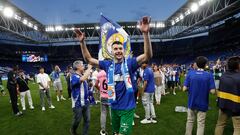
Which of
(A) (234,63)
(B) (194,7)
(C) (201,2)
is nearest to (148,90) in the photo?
(A) (234,63)

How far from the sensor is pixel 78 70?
6.00 metres

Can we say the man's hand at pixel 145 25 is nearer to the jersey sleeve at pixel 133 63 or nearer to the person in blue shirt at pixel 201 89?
the jersey sleeve at pixel 133 63

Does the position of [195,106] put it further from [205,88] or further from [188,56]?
[188,56]

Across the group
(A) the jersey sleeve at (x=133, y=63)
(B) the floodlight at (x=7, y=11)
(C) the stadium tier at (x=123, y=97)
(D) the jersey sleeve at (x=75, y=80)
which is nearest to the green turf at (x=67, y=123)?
(C) the stadium tier at (x=123, y=97)

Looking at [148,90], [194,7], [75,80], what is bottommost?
[148,90]

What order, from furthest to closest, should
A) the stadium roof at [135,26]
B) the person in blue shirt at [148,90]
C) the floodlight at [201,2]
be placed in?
1. the stadium roof at [135,26]
2. the floodlight at [201,2]
3. the person in blue shirt at [148,90]

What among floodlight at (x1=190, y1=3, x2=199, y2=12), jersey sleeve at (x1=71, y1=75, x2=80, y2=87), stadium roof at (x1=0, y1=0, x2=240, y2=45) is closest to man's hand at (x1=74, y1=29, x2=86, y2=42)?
jersey sleeve at (x1=71, y1=75, x2=80, y2=87)

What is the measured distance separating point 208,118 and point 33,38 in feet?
140

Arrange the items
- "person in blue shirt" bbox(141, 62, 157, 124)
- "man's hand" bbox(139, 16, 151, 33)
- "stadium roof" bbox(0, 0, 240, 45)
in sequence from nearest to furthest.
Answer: "man's hand" bbox(139, 16, 151, 33) < "person in blue shirt" bbox(141, 62, 157, 124) < "stadium roof" bbox(0, 0, 240, 45)

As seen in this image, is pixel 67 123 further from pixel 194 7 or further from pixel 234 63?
pixel 194 7

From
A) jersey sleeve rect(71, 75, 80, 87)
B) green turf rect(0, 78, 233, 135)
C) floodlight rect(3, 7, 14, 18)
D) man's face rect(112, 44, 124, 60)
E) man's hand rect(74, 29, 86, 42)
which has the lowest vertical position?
green turf rect(0, 78, 233, 135)

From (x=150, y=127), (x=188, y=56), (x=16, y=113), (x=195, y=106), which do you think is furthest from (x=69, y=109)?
(x=188, y=56)

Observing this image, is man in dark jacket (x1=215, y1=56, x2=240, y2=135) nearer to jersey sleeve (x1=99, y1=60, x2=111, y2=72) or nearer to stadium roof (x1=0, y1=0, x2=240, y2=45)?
jersey sleeve (x1=99, y1=60, x2=111, y2=72)

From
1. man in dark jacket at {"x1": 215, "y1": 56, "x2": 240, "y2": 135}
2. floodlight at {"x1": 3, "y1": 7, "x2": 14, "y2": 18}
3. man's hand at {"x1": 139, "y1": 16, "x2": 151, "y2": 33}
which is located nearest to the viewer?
man's hand at {"x1": 139, "y1": 16, "x2": 151, "y2": 33}
